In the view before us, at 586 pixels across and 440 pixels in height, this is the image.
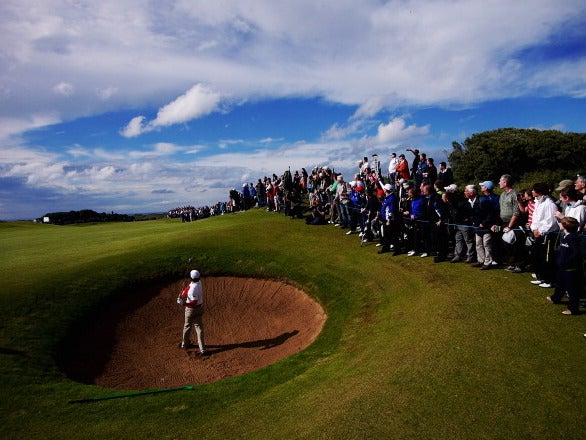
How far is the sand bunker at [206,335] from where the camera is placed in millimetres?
14031

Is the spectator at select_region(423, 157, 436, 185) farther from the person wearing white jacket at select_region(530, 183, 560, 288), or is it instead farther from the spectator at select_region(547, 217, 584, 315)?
the spectator at select_region(547, 217, 584, 315)

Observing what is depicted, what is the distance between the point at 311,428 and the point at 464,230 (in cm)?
1126

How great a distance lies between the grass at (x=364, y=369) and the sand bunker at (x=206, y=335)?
32.5 inches

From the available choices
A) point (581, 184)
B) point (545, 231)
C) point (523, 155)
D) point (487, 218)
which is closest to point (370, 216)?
point (487, 218)

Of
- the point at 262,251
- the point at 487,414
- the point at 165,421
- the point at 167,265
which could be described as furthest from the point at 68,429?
the point at 262,251

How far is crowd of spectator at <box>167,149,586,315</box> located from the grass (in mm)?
886

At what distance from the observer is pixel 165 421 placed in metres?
9.48

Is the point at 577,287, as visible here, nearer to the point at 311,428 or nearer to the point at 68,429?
the point at 311,428

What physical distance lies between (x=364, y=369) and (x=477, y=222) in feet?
28.2

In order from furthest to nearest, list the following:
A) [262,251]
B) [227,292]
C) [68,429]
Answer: [262,251] < [227,292] < [68,429]

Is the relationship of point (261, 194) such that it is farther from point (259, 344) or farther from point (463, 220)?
point (463, 220)

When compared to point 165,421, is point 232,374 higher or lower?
lower

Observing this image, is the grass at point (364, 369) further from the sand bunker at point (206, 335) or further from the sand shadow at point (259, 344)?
the sand shadow at point (259, 344)

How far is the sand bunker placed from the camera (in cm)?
1403
